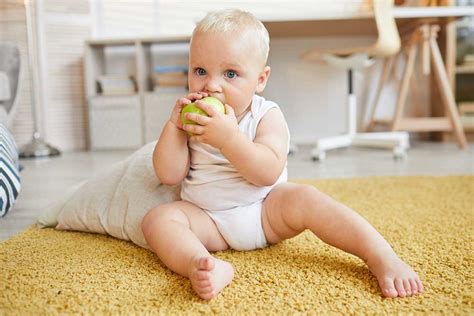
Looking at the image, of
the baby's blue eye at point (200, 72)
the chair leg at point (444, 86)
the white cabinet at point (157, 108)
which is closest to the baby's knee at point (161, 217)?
the baby's blue eye at point (200, 72)

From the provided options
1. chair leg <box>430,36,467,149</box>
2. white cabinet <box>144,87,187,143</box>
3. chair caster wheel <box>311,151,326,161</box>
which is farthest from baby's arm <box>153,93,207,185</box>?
white cabinet <box>144,87,187,143</box>

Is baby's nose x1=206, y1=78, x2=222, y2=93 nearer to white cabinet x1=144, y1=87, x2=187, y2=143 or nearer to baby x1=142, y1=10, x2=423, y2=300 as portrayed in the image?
baby x1=142, y1=10, x2=423, y2=300

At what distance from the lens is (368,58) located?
244 cm

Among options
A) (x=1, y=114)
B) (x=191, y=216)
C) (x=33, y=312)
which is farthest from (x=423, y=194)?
(x=1, y=114)

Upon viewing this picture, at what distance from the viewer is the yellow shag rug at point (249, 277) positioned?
60 cm

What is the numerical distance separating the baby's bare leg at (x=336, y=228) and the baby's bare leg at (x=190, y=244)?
103 millimetres

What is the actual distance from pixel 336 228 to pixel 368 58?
187cm

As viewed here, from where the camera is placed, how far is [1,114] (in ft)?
6.32

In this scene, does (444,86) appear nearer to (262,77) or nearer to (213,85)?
(262,77)

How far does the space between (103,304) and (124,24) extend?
3068mm

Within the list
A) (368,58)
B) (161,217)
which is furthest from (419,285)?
(368,58)

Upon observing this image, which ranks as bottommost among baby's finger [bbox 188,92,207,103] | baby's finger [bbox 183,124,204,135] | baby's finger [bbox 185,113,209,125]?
baby's finger [bbox 183,124,204,135]

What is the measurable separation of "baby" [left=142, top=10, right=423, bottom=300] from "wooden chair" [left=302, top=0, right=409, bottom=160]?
1.41 meters

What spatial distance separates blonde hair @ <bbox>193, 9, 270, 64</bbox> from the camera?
A: 2.47 ft
